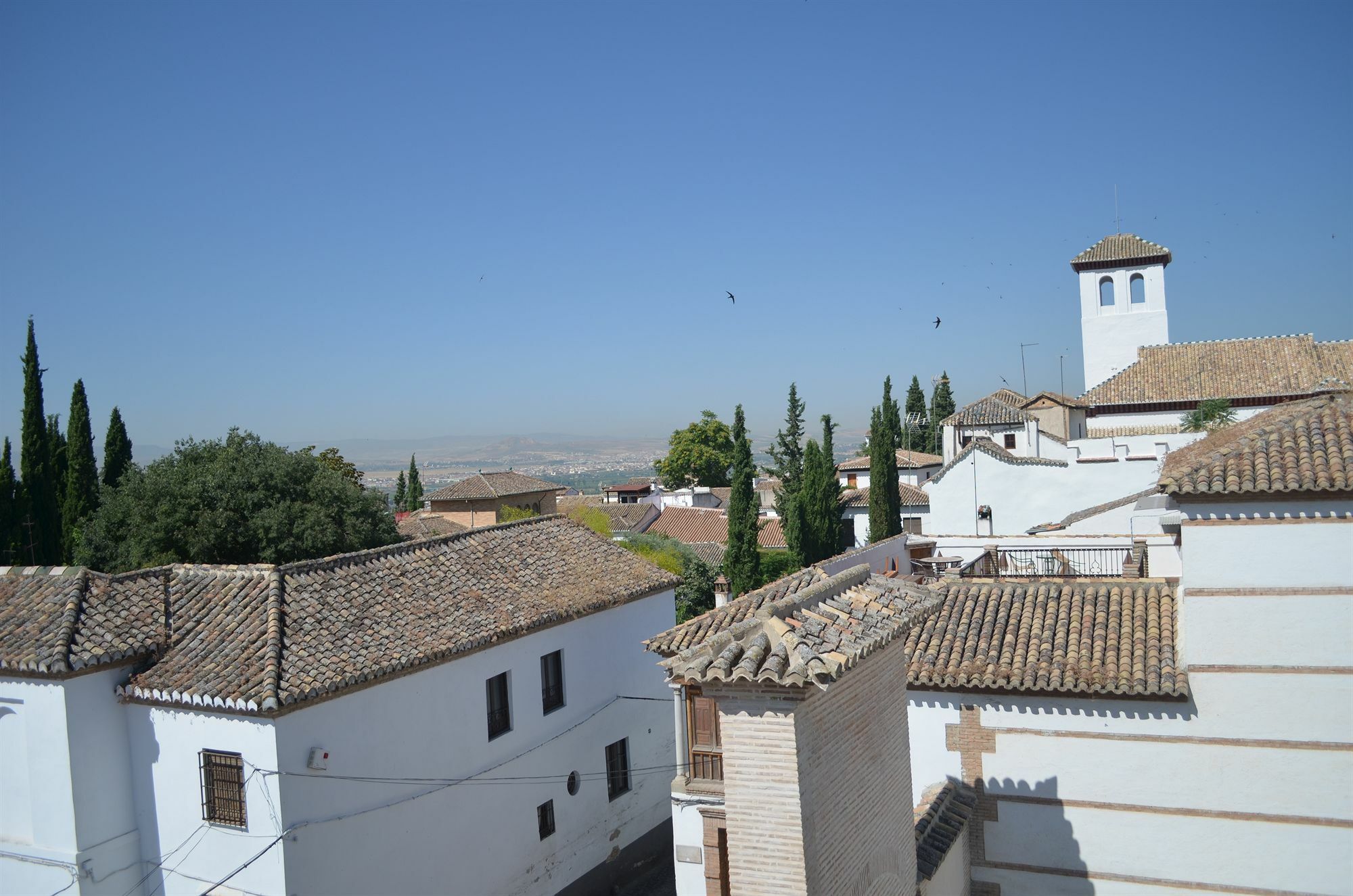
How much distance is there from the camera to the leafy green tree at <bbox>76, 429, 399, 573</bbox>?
1695cm

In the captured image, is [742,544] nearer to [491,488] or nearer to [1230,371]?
[491,488]

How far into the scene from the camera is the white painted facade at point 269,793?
30.7ft

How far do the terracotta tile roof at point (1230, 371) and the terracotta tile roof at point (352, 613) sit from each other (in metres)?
21.7

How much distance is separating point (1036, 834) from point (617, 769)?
23.8ft

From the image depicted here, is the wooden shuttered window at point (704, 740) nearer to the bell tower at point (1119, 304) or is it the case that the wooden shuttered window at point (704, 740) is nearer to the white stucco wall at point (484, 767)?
the white stucco wall at point (484, 767)

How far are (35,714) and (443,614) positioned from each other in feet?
14.8

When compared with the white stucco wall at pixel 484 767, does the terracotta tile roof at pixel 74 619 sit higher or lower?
higher

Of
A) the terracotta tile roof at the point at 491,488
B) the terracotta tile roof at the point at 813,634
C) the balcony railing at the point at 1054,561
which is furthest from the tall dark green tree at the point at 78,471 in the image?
the terracotta tile roof at the point at 813,634

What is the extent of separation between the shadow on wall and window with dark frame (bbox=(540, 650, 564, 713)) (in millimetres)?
6370

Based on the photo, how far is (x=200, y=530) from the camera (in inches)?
661

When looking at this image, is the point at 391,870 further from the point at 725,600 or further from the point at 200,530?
the point at 200,530

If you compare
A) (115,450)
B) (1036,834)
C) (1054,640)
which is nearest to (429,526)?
(115,450)

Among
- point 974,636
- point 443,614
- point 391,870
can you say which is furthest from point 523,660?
point 974,636

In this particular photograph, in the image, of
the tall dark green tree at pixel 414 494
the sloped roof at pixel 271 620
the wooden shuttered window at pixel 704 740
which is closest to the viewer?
the sloped roof at pixel 271 620
